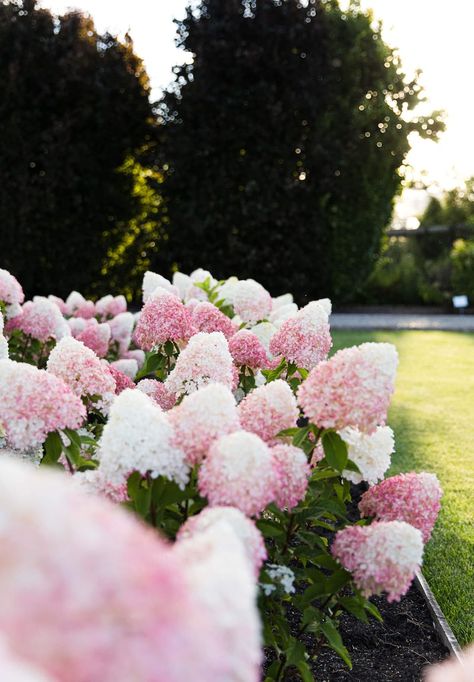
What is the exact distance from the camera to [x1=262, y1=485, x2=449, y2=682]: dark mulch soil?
284 cm

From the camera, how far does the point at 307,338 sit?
260 centimetres

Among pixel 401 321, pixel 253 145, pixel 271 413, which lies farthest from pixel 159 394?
→ pixel 401 321

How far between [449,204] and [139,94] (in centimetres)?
986

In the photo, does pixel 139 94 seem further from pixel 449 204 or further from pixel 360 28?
pixel 449 204

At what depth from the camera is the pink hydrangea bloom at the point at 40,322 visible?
4.23 m

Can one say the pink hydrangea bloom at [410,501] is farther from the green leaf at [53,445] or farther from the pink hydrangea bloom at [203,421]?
the green leaf at [53,445]

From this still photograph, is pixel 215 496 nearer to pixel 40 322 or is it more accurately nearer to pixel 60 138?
pixel 40 322

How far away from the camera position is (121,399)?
1.71 metres

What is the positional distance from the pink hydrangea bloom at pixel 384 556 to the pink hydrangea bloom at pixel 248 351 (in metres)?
1.26

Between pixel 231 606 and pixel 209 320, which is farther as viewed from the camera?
pixel 209 320

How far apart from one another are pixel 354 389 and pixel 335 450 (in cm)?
23

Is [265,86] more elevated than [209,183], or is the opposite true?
[265,86]

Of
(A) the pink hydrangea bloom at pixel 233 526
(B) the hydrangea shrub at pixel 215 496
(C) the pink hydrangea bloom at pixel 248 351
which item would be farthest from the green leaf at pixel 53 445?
(C) the pink hydrangea bloom at pixel 248 351

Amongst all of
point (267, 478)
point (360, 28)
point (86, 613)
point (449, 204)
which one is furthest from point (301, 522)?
point (449, 204)
